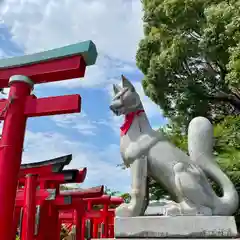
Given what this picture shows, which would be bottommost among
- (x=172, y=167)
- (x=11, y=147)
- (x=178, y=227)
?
(x=178, y=227)

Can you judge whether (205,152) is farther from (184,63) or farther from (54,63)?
(184,63)

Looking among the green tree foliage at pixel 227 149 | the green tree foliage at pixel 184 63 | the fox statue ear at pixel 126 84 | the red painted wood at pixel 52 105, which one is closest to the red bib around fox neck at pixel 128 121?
the fox statue ear at pixel 126 84

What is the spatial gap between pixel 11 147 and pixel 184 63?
6.25 meters

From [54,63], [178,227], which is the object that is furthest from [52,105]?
[178,227]

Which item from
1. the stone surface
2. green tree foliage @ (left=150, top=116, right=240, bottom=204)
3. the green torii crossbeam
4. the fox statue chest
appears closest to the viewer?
the stone surface

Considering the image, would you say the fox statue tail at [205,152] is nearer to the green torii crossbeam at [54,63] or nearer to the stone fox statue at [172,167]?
the stone fox statue at [172,167]

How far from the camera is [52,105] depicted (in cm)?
349

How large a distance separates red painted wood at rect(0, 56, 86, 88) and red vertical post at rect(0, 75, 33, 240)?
11 centimetres

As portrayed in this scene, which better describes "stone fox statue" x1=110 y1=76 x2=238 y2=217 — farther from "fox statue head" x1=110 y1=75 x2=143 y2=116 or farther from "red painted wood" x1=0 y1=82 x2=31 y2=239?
"red painted wood" x1=0 y1=82 x2=31 y2=239

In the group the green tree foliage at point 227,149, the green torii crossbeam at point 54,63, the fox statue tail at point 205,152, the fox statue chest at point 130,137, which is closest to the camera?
the fox statue tail at point 205,152

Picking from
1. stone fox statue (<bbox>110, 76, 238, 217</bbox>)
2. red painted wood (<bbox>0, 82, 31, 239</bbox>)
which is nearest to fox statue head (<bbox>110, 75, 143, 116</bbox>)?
stone fox statue (<bbox>110, 76, 238, 217</bbox>)

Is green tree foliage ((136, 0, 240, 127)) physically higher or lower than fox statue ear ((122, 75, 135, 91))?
higher

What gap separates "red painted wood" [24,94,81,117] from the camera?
11.2ft

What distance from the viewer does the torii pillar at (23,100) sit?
3.32 meters
